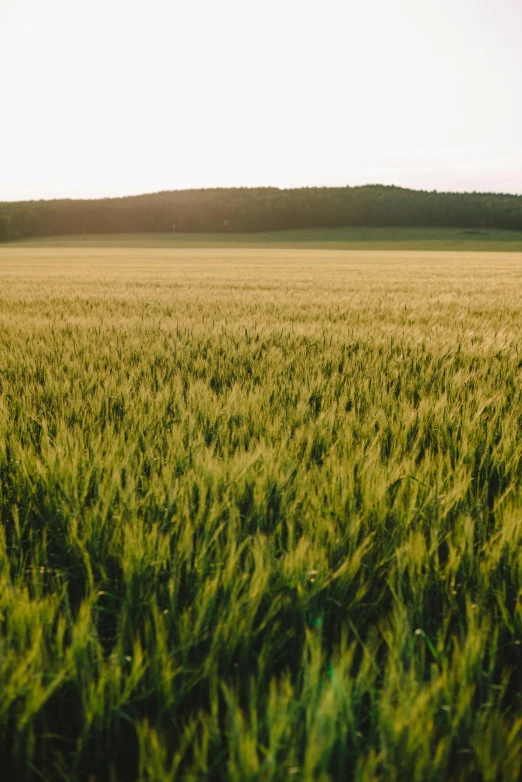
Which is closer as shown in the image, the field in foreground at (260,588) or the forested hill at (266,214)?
the field in foreground at (260,588)

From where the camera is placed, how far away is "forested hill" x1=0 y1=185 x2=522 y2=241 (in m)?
90.8

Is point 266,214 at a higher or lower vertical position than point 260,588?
higher

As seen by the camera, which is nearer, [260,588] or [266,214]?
[260,588]

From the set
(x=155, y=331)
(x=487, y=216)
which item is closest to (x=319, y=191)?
(x=487, y=216)

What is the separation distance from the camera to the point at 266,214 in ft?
301

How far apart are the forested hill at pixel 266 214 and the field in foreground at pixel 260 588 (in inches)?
3647

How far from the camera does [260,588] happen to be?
37.0 inches

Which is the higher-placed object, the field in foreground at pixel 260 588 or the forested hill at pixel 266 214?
the forested hill at pixel 266 214

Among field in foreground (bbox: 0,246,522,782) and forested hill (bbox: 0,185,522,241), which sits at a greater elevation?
forested hill (bbox: 0,185,522,241)

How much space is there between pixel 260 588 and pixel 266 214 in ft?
317

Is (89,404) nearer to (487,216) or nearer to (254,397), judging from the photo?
(254,397)

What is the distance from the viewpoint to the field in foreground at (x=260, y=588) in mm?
707

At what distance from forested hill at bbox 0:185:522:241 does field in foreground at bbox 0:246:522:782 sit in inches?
3647

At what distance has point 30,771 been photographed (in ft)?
2.33
